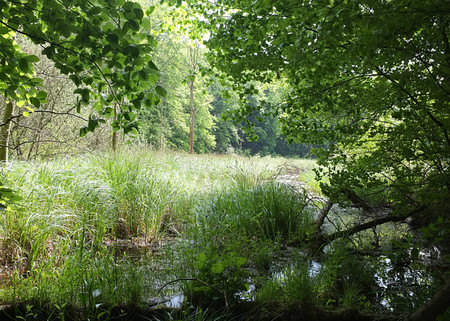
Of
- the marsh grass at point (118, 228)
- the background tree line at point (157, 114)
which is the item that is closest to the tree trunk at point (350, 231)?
the marsh grass at point (118, 228)

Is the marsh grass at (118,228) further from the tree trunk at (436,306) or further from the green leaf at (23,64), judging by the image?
the tree trunk at (436,306)

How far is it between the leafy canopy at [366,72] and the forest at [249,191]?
0.02 metres

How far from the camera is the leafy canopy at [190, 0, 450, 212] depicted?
180 centimetres

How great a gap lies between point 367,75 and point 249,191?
296cm

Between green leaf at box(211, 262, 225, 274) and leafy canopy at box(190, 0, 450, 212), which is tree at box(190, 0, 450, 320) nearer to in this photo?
leafy canopy at box(190, 0, 450, 212)

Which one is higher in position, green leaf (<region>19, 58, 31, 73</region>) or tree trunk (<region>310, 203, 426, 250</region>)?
green leaf (<region>19, 58, 31, 73</region>)

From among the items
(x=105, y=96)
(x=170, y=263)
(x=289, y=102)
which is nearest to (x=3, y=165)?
(x=170, y=263)

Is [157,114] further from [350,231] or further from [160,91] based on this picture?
[160,91]

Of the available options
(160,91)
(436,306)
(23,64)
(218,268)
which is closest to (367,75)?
(436,306)

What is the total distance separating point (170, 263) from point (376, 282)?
2.11 meters

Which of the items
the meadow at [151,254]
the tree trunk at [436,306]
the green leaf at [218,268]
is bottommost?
the meadow at [151,254]

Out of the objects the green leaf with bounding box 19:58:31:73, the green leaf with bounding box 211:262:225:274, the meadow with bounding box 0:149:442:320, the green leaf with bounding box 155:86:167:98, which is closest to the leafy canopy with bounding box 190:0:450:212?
the green leaf with bounding box 155:86:167:98

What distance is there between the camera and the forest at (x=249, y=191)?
1717mm

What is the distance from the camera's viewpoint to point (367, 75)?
128 inches
